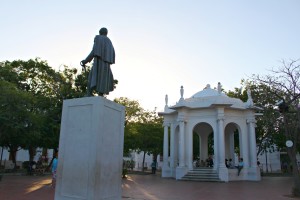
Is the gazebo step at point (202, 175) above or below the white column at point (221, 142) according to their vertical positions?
below

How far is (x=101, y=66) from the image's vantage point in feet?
26.4

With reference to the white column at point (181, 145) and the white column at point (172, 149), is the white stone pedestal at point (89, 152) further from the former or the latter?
the white column at point (172, 149)

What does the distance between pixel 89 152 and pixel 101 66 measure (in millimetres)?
2471

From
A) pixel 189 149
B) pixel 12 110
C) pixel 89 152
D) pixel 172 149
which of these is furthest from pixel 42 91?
pixel 89 152

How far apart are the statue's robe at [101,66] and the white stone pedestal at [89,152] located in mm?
569

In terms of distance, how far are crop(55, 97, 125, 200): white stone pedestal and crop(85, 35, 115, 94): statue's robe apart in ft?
1.87


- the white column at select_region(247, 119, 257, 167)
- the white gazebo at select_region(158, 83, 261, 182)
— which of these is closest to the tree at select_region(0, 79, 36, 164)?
the white gazebo at select_region(158, 83, 261, 182)

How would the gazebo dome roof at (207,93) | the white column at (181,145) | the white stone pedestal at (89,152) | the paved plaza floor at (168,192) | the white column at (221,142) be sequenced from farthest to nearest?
1. the gazebo dome roof at (207,93)
2. the white column at (181,145)
3. the white column at (221,142)
4. the paved plaza floor at (168,192)
5. the white stone pedestal at (89,152)

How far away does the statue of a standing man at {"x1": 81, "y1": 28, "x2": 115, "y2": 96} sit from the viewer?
312 inches

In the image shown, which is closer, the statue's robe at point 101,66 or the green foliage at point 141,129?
the statue's robe at point 101,66

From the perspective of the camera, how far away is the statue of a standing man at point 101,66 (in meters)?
7.92

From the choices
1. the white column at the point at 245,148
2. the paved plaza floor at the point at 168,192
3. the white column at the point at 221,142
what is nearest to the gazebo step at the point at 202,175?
the white column at the point at 221,142

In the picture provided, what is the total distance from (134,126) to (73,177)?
29207 millimetres

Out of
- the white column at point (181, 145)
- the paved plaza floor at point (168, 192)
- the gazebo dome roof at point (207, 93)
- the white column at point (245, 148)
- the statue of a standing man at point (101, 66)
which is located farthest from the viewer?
the gazebo dome roof at point (207, 93)
